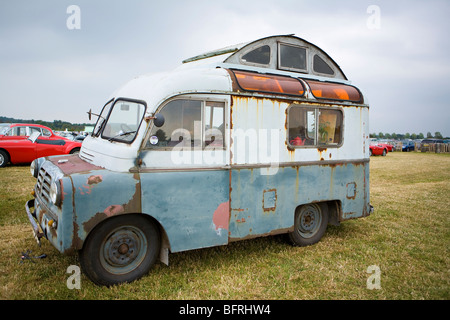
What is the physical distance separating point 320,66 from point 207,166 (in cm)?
317

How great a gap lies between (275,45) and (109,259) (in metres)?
4.09

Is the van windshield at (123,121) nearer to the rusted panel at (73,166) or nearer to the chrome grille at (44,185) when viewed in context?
the rusted panel at (73,166)

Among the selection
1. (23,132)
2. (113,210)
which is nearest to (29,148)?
(23,132)

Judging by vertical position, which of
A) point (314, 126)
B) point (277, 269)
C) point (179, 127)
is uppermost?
point (314, 126)

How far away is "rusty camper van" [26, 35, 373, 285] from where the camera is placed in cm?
380

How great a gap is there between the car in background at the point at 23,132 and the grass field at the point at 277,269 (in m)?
7.95

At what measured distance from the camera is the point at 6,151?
42.5 feet

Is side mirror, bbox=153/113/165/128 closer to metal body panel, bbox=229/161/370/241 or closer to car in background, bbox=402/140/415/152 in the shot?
metal body panel, bbox=229/161/370/241

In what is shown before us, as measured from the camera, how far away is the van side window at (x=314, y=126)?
5.11 meters

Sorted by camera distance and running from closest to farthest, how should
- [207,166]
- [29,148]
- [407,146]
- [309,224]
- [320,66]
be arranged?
1. [207,166]
2. [309,224]
3. [320,66]
4. [29,148]
5. [407,146]

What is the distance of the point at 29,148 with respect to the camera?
13180 millimetres

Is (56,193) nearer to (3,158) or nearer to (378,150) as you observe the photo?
(3,158)

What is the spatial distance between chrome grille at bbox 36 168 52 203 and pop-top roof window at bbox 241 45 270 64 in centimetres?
324

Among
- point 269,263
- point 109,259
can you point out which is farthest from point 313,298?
point 109,259
